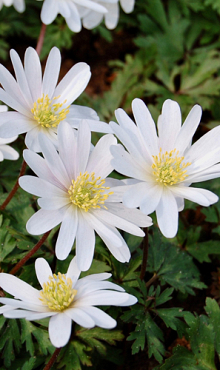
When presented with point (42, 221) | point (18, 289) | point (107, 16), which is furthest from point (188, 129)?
point (107, 16)

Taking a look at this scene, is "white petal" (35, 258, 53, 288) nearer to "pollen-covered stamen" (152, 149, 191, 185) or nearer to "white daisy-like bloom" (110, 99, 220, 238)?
"white daisy-like bloom" (110, 99, 220, 238)

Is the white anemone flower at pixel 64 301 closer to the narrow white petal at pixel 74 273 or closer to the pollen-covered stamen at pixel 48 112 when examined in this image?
the narrow white petal at pixel 74 273

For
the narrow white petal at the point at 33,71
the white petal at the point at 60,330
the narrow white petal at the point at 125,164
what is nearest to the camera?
the white petal at the point at 60,330

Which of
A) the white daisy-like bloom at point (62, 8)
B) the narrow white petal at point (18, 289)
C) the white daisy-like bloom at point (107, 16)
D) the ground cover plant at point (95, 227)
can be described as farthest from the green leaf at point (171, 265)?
the white daisy-like bloom at point (107, 16)

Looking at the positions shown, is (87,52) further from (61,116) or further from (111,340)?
(111,340)

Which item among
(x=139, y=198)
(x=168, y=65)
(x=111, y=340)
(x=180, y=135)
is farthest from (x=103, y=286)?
(x=168, y=65)

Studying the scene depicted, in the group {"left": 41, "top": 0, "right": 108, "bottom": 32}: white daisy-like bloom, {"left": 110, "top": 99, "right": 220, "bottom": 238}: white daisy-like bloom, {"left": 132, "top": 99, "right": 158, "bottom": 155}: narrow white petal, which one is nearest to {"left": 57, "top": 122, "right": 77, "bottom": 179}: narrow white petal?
{"left": 110, "top": 99, "right": 220, "bottom": 238}: white daisy-like bloom

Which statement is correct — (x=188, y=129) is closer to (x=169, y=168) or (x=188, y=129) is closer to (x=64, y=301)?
(x=169, y=168)
